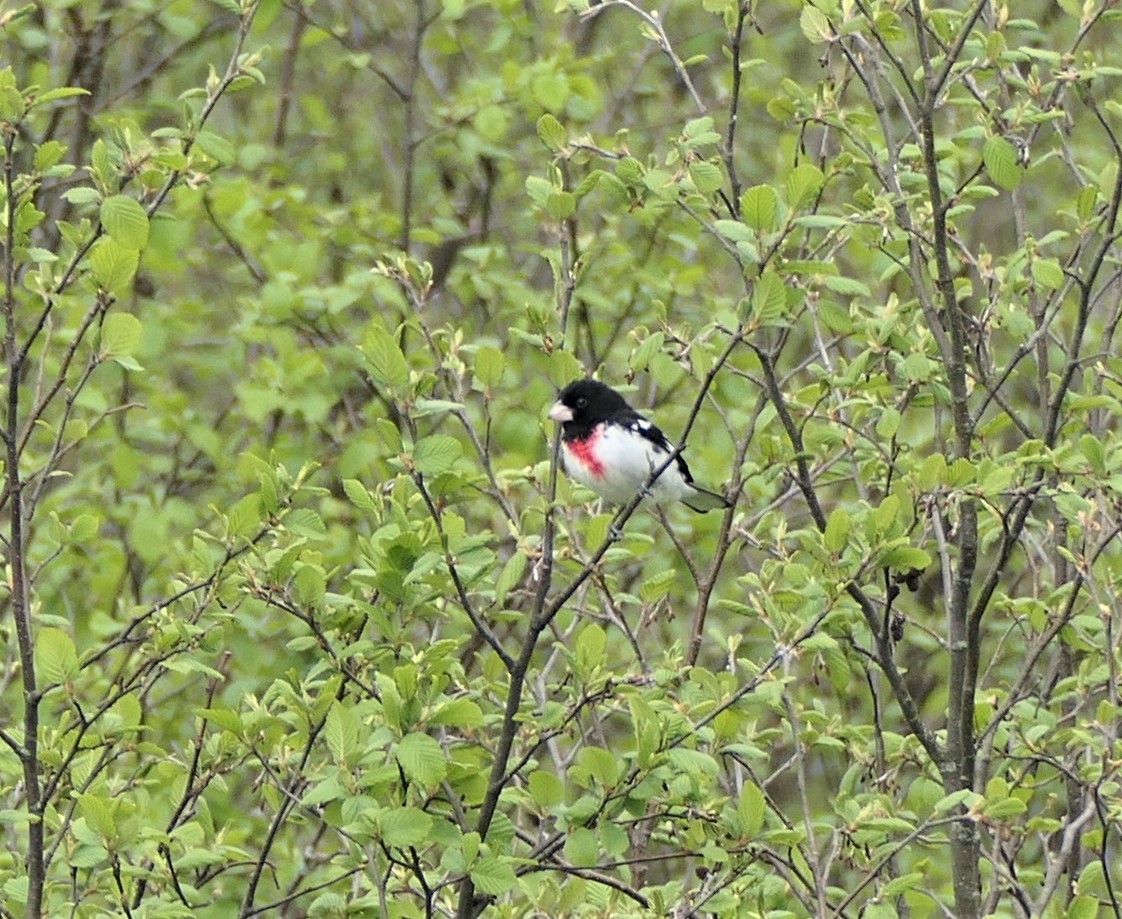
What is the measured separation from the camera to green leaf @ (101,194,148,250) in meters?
3.83

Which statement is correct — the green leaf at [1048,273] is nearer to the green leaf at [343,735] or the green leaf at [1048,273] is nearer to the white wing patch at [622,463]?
the white wing patch at [622,463]

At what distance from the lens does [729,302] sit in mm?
7195

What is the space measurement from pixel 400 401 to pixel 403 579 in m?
0.38

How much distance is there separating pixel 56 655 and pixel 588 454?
241 cm

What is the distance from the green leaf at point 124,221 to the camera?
12.6 feet

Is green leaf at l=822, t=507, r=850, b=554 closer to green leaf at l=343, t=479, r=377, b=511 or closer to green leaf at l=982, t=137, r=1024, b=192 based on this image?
green leaf at l=343, t=479, r=377, b=511

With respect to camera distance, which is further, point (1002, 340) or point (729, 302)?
point (1002, 340)

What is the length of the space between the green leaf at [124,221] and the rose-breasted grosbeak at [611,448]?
2.05 meters

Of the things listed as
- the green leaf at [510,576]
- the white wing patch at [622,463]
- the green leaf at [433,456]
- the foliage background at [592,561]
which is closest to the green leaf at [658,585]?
the foliage background at [592,561]

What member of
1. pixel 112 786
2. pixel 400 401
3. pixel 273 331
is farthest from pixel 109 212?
pixel 273 331

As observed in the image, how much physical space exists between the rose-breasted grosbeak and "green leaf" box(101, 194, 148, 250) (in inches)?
80.6

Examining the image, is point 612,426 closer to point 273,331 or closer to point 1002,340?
point 273,331

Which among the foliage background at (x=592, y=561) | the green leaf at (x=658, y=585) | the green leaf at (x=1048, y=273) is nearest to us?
→ the foliage background at (x=592, y=561)

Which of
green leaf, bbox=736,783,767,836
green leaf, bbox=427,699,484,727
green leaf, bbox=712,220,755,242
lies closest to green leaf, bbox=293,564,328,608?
green leaf, bbox=427,699,484,727
